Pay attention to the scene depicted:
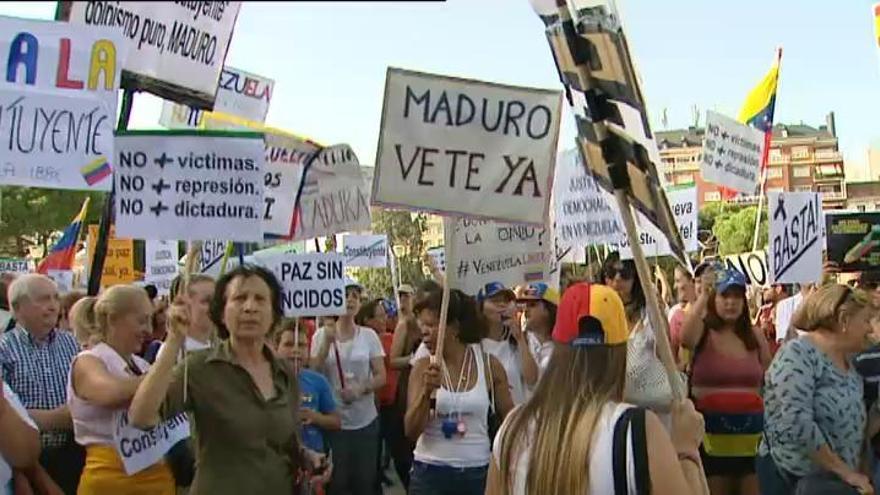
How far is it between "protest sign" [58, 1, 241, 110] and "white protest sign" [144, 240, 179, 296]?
6971 millimetres

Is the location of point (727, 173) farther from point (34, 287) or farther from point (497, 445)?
point (497, 445)

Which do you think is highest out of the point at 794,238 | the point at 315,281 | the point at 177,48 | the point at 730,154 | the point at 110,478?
the point at 730,154

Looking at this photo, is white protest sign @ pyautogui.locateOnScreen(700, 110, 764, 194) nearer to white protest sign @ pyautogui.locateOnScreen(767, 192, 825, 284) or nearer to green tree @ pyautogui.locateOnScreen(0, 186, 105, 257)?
white protest sign @ pyautogui.locateOnScreen(767, 192, 825, 284)

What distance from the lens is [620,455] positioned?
2900mm

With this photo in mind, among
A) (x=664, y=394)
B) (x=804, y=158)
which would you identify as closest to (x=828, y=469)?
(x=664, y=394)

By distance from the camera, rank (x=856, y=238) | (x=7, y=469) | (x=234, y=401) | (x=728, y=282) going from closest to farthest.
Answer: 1. (x=7, y=469)
2. (x=234, y=401)
3. (x=728, y=282)
4. (x=856, y=238)

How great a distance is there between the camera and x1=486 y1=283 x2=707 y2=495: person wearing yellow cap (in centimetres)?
289

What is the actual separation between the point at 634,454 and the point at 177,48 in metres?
3.69

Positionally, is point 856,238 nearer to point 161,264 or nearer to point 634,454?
point 161,264

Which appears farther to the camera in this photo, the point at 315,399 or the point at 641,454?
the point at 315,399

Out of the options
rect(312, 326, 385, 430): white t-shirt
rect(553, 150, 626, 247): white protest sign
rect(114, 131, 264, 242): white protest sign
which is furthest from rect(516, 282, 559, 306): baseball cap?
rect(114, 131, 264, 242): white protest sign

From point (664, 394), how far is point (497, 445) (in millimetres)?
2471

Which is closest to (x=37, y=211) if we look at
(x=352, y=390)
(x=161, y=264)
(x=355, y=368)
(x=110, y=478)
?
(x=161, y=264)

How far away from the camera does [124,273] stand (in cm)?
1386
